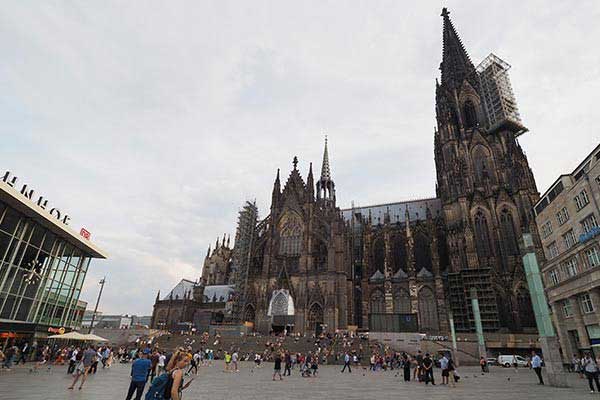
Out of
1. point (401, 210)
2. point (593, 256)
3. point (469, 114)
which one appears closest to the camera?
point (593, 256)

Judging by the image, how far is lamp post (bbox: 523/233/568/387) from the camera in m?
14.5

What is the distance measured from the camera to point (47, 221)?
27.6 metres

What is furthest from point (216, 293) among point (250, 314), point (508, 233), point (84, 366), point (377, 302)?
point (84, 366)

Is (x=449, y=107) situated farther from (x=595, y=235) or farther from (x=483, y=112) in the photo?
(x=595, y=235)

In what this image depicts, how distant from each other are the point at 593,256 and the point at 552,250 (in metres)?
7.50

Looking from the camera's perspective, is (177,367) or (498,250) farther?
(498,250)

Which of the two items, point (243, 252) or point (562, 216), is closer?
point (562, 216)

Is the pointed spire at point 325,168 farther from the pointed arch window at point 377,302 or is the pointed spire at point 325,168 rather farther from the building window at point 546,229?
the building window at point 546,229

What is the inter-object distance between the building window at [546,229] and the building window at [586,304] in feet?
24.2

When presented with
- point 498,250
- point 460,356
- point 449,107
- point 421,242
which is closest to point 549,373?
point 460,356

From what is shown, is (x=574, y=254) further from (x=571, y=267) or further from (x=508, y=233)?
(x=508, y=233)

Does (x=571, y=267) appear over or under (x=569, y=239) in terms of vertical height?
under

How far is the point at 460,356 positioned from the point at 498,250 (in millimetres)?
15741

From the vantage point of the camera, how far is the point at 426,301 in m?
45.6
